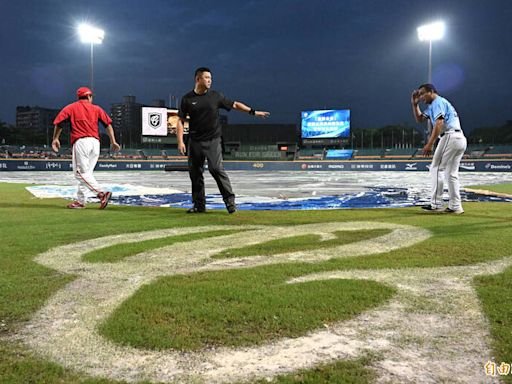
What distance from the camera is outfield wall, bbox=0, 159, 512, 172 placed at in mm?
33719

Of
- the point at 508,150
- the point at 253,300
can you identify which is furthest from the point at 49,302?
the point at 508,150

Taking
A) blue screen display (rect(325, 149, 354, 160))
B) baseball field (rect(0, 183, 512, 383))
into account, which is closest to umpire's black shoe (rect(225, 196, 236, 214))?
baseball field (rect(0, 183, 512, 383))

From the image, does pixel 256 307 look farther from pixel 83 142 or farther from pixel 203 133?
pixel 83 142

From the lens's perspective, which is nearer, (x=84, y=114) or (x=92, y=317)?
(x=92, y=317)

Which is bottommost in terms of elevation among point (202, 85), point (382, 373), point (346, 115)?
point (382, 373)

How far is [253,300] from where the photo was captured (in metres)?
2.42

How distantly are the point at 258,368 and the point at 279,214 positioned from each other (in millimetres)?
4661

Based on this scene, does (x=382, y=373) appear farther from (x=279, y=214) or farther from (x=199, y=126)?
(x=199, y=126)

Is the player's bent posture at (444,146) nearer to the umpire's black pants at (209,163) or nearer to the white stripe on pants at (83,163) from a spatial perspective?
the umpire's black pants at (209,163)

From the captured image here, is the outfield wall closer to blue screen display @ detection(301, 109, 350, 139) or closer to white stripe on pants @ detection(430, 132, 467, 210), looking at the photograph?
blue screen display @ detection(301, 109, 350, 139)

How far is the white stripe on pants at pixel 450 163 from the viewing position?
21.0 feet

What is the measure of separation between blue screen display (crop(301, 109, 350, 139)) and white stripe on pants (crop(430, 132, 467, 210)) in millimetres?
40813

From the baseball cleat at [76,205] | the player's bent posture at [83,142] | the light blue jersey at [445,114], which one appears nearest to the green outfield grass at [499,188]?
the light blue jersey at [445,114]

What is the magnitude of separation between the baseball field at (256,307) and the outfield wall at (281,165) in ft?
98.5
